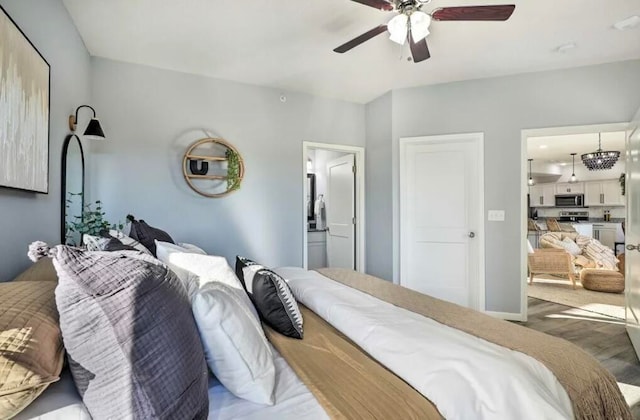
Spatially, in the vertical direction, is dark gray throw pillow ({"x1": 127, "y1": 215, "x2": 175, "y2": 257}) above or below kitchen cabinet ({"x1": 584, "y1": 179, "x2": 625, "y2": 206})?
below

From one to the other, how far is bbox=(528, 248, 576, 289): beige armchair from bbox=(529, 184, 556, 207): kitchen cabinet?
485cm

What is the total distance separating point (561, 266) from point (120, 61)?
21.5 ft

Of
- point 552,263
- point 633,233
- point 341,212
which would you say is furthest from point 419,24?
point 552,263

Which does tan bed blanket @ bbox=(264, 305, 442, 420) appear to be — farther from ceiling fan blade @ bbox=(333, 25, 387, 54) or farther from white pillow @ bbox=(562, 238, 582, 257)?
white pillow @ bbox=(562, 238, 582, 257)

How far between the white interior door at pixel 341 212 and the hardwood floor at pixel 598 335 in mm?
2183

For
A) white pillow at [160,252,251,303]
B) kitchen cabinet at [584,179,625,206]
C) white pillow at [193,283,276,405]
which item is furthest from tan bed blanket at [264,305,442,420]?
kitchen cabinet at [584,179,625,206]

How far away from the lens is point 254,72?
337 centimetres

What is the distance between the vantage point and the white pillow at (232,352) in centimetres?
95

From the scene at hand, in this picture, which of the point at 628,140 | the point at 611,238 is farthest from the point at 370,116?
the point at 611,238

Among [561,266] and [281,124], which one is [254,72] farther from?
[561,266]

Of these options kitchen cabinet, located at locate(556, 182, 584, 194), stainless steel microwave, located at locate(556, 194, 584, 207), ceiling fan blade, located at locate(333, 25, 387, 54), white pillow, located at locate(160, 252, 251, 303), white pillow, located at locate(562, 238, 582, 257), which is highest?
ceiling fan blade, located at locate(333, 25, 387, 54)

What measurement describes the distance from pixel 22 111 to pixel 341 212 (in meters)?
3.66

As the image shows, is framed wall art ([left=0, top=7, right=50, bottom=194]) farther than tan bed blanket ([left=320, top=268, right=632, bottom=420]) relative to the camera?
Yes

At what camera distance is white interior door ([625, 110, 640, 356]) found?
2.63 metres
